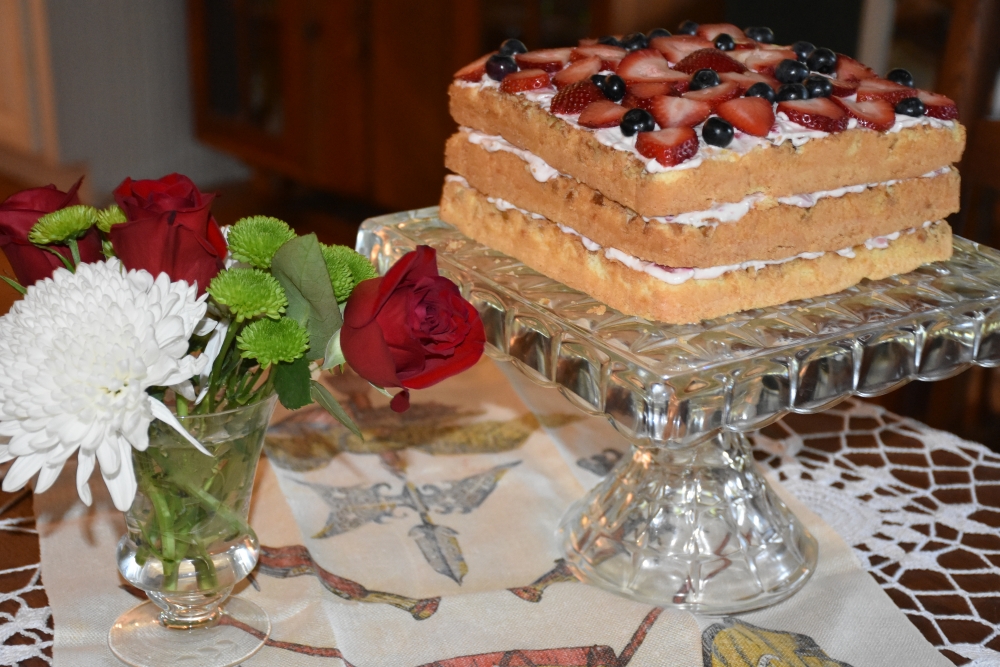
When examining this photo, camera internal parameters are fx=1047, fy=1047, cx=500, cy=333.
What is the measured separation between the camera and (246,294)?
28.7 inches

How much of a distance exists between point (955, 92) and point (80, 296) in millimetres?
1318

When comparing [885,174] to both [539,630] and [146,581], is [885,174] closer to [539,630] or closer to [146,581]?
[539,630]

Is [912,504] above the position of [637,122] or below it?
below

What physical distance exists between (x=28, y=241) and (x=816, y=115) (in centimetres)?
68

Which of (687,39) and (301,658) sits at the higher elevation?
(687,39)

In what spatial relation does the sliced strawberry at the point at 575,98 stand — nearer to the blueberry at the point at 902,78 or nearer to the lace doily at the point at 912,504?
the blueberry at the point at 902,78

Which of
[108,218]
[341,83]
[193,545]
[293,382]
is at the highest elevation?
[108,218]

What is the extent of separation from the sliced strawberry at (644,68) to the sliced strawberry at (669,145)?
0.13m

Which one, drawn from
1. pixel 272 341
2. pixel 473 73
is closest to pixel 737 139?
pixel 473 73

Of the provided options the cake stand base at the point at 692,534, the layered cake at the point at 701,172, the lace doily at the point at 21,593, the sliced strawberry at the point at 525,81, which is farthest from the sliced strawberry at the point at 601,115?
the lace doily at the point at 21,593

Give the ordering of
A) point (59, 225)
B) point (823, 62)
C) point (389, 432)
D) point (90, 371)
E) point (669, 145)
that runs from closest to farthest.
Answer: point (90, 371)
point (59, 225)
point (669, 145)
point (823, 62)
point (389, 432)

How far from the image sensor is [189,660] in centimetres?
86

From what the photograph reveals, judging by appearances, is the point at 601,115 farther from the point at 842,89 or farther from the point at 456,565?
the point at 456,565

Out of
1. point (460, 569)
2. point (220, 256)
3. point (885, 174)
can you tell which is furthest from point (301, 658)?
point (885, 174)
